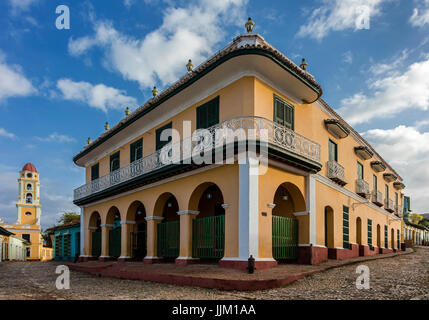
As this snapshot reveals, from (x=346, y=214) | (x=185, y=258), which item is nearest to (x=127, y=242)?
(x=185, y=258)

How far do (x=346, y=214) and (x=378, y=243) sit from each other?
746cm

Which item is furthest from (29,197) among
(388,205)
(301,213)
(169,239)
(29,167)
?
(301,213)

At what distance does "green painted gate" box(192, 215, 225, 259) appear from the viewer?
39.2 ft

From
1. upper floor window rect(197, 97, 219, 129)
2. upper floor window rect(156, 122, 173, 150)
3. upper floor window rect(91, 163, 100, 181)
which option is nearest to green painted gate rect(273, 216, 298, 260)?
upper floor window rect(197, 97, 219, 129)

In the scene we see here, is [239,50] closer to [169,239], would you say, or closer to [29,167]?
[169,239]

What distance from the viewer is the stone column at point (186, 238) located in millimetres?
12797

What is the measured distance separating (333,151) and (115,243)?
11.4 meters

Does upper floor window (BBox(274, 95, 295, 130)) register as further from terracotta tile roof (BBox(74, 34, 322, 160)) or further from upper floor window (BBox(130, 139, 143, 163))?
upper floor window (BBox(130, 139, 143, 163))

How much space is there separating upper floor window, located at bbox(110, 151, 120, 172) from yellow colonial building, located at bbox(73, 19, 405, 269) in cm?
29

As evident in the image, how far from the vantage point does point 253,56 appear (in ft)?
35.5

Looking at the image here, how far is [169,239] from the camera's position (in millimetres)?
14516

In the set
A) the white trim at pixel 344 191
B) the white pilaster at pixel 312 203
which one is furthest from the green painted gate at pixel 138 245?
the white trim at pixel 344 191
